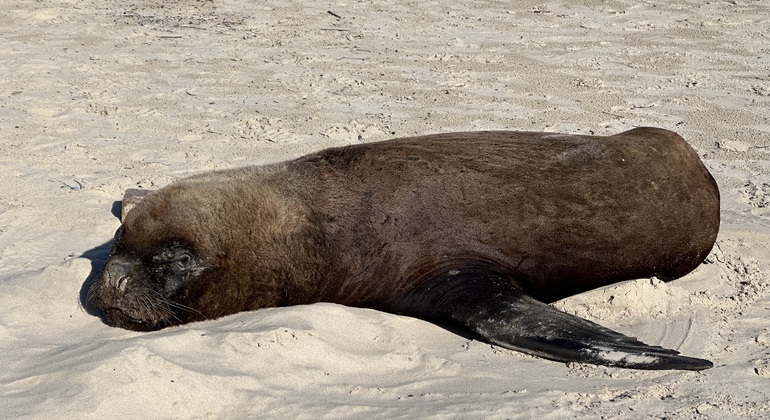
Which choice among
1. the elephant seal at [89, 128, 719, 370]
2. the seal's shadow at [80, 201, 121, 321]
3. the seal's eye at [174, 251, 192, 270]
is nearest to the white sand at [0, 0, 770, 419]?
the seal's shadow at [80, 201, 121, 321]

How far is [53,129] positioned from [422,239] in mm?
4031

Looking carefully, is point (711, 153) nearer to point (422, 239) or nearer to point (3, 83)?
point (422, 239)

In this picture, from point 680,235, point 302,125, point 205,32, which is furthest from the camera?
point 205,32

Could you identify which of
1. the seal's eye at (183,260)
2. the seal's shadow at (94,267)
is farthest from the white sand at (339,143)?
the seal's eye at (183,260)

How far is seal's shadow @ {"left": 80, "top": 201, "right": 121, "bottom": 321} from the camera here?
486cm

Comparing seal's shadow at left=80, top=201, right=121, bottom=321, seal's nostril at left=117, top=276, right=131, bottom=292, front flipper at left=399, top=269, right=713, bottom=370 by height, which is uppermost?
front flipper at left=399, top=269, right=713, bottom=370

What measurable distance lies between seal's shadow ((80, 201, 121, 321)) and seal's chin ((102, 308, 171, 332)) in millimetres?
69

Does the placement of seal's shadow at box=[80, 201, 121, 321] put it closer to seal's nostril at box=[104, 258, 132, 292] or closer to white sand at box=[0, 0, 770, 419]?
white sand at box=[0, 0, 770, 419]

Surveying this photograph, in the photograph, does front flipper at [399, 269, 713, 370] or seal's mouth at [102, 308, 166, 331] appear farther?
seal's mouth at [102, 308, 166, 331]

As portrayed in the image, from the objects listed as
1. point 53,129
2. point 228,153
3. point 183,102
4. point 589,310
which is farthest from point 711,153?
point 53,129

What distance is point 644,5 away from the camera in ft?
40.0

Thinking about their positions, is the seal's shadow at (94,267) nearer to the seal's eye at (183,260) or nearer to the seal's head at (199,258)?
the seal's head at (199,258)

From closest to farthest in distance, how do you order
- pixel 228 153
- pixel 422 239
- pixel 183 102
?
pixel 422 239 < pixel 228 153 < pixel 183 102

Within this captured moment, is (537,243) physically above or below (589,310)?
above
